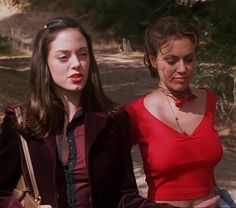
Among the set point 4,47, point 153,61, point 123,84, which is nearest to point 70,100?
point 153,61

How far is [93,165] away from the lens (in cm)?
219

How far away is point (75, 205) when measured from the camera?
2201 mm

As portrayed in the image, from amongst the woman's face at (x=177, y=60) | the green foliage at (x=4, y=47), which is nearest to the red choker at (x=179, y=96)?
the woman's face at (x=177, y=60)

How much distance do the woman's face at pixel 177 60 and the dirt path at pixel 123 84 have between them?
297 cm

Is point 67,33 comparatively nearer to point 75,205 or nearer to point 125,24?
point 75,205

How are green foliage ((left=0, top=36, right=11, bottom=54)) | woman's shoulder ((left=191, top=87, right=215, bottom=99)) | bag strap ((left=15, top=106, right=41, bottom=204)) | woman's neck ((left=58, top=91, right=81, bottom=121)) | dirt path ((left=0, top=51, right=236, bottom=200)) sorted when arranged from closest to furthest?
bag strap ((left=15, top=106, right=41, bottom=204)) < woman's neck ((left=58, top=91, right=81, bottom=121)) < woman's shoulder ((left=191, top=87, right=215, bottom=99)) < dirt path ((left=0, top=51, right=236, bottom=200)) < green foliage ((left=0, top=36, right=11, bottom=54))

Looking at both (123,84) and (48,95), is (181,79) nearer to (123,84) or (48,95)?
(48,95)

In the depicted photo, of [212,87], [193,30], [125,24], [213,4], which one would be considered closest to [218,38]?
[125,24]

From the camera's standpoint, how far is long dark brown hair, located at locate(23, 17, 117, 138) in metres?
2.23

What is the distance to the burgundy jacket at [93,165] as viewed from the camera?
2.19 m

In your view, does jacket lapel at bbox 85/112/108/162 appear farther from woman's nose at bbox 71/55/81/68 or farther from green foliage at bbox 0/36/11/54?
green foliage at bbox 0/36/11/54

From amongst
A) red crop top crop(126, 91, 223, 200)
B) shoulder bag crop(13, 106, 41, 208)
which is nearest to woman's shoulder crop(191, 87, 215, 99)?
red crop top crop(126, 91, 223, 200)

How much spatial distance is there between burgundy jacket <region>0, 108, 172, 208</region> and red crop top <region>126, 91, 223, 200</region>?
9 cm

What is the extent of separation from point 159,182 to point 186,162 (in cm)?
13
